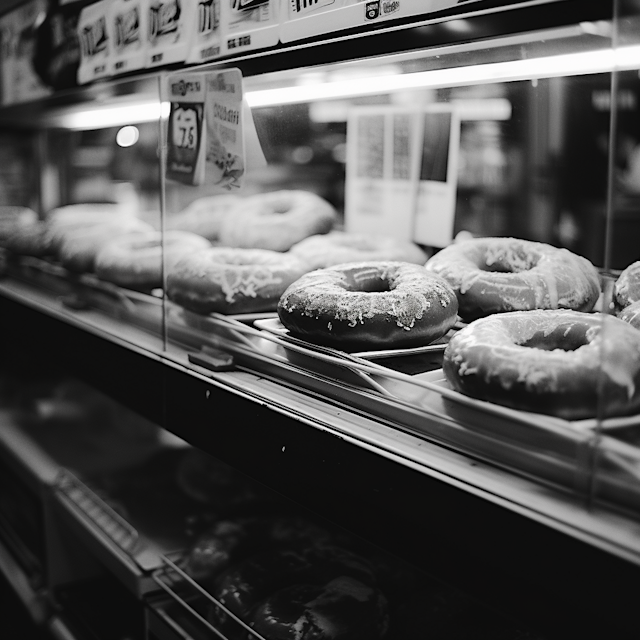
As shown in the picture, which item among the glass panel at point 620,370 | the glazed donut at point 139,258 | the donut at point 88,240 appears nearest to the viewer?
the glass panel at point 620,370

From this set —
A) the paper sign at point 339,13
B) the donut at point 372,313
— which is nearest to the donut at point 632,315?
the donut at point 372,313

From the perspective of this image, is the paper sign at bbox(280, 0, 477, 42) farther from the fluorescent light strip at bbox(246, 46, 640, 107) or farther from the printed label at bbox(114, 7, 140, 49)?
the printed label at bbox(114, 7, 140, 49)

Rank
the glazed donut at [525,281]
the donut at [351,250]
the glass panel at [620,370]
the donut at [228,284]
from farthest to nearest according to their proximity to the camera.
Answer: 1. the donut at [351,250]
2. the donut at [228,284]
3. the glazed donut at [525,281]
4. the glass panel at [620,370]

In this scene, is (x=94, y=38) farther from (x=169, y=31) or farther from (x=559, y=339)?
(x=559, y=339)

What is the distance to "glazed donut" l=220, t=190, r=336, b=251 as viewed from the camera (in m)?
1.89

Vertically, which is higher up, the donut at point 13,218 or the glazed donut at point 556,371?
the donut at point 13,218

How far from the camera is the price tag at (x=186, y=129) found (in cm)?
145

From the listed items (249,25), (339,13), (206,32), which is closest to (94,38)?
(206,32)

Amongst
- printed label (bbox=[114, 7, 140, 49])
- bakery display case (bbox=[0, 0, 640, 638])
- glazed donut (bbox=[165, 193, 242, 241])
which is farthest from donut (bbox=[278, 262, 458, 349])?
printed label (bbox=[114, 7, 140, 49])

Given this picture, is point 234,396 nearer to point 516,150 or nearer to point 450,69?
point 450,69

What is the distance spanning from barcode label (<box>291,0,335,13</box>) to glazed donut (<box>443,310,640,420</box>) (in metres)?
0.58

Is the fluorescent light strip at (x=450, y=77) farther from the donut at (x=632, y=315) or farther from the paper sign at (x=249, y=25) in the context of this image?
the donut at (x=632, y=315)

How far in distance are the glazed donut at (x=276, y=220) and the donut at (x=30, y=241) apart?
731 millimetres

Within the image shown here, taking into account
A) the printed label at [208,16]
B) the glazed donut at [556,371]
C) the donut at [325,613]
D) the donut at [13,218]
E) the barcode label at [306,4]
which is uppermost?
the printed label at [208,16]
